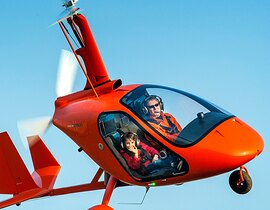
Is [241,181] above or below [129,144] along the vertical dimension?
below

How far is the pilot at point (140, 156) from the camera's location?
630 inches

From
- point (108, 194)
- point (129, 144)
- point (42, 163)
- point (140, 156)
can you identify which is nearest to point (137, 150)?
point (140, 156)

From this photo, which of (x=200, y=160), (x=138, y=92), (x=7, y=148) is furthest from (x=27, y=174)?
(x=200, y=160)

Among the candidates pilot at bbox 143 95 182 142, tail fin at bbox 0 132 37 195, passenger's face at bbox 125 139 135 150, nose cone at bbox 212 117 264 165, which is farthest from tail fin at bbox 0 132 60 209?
nose cone at bbox 212 117 264 165

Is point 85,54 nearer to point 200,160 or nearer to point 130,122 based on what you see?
point 130,122

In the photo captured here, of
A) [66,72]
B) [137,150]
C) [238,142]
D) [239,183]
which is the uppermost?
[66,72]

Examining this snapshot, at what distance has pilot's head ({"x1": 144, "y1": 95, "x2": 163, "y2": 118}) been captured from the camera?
1638 cm

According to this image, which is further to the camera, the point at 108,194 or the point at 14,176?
the point at 14,176

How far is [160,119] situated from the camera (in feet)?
53.4

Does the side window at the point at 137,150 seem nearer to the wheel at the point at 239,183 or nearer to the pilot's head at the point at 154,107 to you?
the pilot's head at the point at 154,107

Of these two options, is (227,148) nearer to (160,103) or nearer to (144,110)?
(160,103)

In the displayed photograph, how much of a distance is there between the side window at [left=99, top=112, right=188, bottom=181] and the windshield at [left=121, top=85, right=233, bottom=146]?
347 millimetres

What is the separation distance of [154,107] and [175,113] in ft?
1.99

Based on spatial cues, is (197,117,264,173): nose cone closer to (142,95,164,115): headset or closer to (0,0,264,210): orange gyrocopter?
(0,0,264,210): orange gyrocopter
